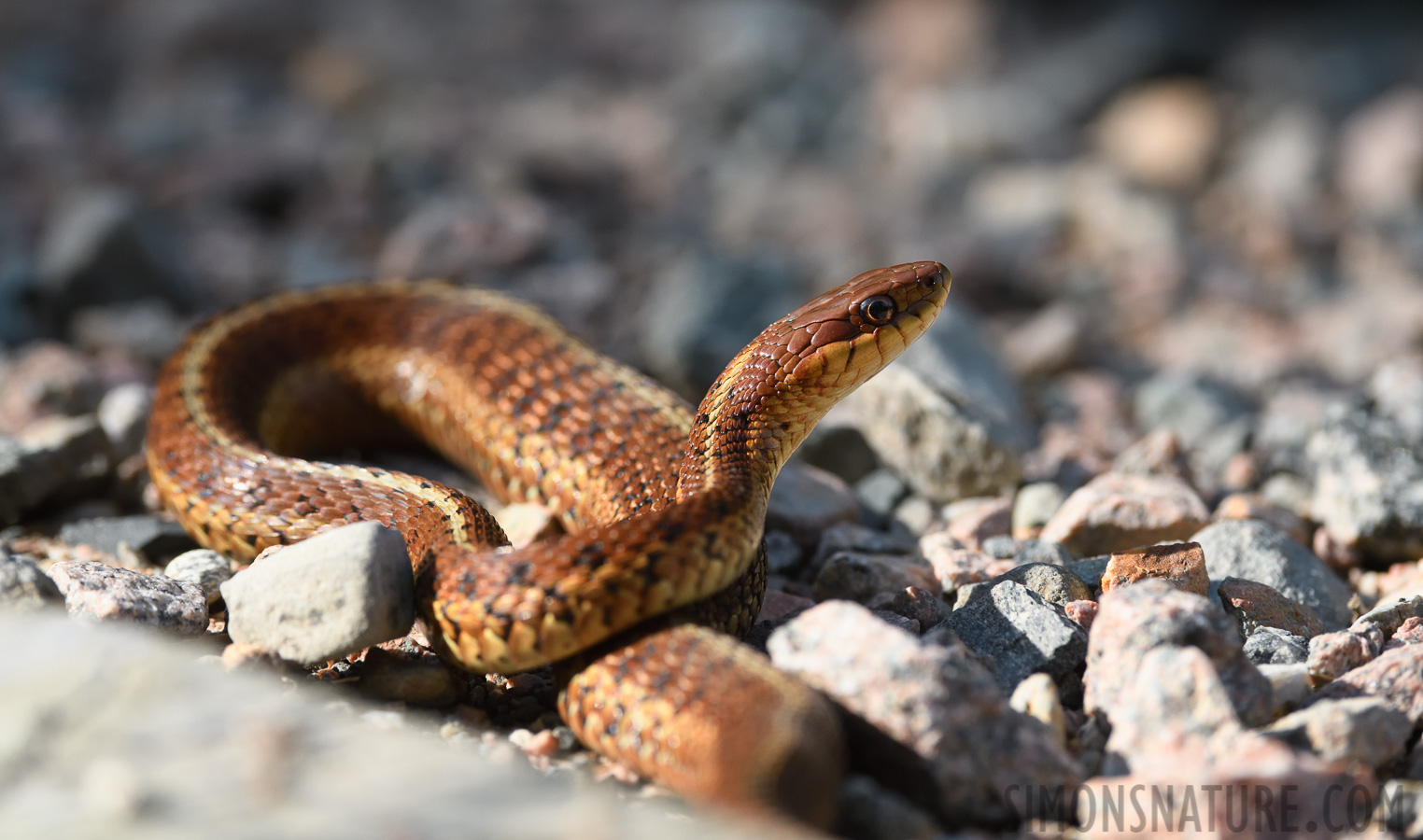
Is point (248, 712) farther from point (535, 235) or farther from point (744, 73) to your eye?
point (744, 73)

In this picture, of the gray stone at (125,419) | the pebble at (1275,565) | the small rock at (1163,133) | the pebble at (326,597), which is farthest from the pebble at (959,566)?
the small rock at (1163,133)

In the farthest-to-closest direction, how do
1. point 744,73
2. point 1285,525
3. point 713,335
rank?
point 744,73 < point 713,335 < point 1285,525

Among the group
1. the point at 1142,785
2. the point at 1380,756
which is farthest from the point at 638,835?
the point at 1380,756

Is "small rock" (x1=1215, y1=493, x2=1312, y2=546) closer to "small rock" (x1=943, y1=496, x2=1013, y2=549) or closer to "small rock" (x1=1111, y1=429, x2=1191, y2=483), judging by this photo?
"small rock" (x1=1111, y1=429, x2=1191, y2=483)

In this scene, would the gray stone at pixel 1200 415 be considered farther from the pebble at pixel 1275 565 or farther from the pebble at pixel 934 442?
the pebble at pixel 1275 565

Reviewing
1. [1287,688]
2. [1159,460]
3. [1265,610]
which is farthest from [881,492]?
[1287,688]

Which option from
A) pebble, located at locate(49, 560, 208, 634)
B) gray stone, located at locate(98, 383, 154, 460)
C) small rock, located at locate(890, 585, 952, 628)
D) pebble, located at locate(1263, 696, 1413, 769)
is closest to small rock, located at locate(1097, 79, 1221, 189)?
small rock, located at locate(890, 585, 952, 628)

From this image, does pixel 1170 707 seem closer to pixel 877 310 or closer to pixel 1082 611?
pixel 1082 611
